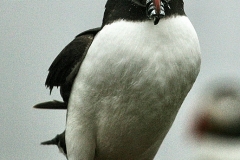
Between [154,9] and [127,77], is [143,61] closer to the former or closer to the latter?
[127,77]

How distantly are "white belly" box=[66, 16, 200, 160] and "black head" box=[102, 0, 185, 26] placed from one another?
3 centimetres

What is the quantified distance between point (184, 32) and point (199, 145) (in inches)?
71.1

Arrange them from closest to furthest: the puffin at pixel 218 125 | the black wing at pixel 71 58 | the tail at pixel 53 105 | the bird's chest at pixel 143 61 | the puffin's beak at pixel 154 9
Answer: the puffin's beak at pixel 154 9 < the bird's chest at pixel 143 61 < the black wing at pixel 71 58 < the tail at pixel 53 105 < the puffin at pixel 218 125

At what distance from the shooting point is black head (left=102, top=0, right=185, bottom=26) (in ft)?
9.50

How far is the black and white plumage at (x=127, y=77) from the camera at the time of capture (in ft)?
9.80

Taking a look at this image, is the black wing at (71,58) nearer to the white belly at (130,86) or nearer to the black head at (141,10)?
the white belly at (130,86)

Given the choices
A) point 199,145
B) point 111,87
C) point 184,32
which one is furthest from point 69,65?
point 199,145

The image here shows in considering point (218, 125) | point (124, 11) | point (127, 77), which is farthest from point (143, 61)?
point (218, 125)

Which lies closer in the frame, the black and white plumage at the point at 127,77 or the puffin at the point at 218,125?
the black and white plumage at the point at 127,77

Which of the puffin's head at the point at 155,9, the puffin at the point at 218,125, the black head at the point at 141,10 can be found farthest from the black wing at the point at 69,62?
the puffin at the point at 218,125

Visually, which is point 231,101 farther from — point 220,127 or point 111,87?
point 111,87

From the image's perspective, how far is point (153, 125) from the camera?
323 cm

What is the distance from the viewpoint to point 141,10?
298 centimetres

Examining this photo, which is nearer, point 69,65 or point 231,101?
point 69,65
